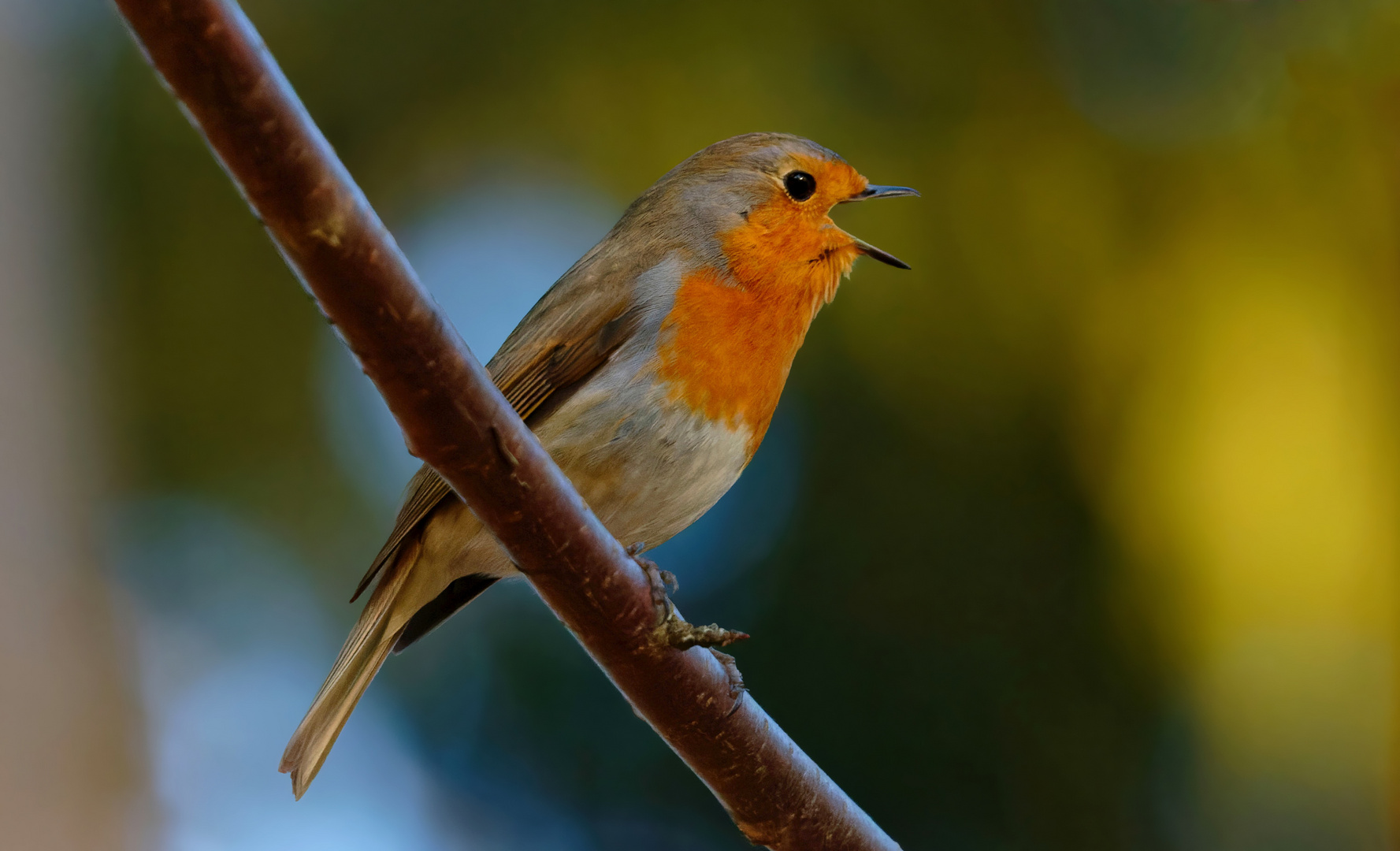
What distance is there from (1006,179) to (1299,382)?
1.38 m

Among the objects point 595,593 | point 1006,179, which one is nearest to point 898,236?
point 1006,179

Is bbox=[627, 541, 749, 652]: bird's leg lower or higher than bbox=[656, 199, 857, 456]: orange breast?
lower

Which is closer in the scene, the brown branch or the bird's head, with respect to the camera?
the brown branch

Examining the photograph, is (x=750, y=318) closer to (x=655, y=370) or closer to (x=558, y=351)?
(x=655, y=370)

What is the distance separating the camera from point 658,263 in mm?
2199

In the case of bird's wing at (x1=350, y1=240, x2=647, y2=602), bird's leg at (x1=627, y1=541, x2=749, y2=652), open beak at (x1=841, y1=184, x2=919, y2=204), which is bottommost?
bird's leg at (x1=627, y1=541, x2=749, y2=652)

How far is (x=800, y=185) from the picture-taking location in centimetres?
226

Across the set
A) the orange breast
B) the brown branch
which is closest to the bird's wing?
the orange breast

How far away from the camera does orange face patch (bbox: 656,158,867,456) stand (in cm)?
200

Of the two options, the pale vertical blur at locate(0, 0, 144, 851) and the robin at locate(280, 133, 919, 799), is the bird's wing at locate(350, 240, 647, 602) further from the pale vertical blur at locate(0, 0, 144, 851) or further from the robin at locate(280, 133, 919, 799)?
the pale vertical blur at locate(0, 0, 144, 851)

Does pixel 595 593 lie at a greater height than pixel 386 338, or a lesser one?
lesser

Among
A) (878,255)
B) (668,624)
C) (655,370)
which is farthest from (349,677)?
(878,255)

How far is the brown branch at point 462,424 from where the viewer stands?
911 mm

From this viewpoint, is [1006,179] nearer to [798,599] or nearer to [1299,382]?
[1299,382]
